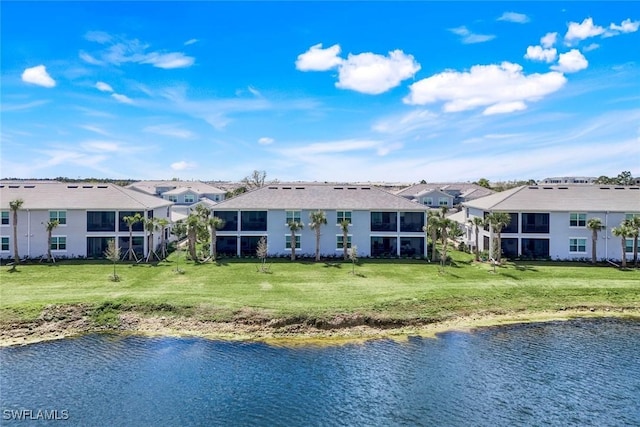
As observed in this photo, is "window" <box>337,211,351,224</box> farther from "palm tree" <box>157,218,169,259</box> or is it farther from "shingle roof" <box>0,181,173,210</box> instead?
"shingle roof" <box>0,181,173,210</box>

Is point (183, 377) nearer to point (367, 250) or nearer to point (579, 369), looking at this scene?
point (579, 369)

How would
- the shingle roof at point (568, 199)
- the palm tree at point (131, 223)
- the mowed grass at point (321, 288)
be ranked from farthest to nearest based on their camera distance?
the shingle roof at point (568, 199), the palm tree at point (131, 223), the mowed grass at point (321, 288)

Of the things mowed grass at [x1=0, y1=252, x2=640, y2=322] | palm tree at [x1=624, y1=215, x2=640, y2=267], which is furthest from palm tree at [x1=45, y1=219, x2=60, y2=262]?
palm tree at [x1=624, y1=215, x2=640, y2=267]

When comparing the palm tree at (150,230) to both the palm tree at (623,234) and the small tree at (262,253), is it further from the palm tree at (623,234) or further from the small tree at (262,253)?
the palm tree at (623,234)

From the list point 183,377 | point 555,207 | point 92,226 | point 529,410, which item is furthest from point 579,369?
point 92,226

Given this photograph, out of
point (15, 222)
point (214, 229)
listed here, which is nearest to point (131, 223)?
point (214, 229)

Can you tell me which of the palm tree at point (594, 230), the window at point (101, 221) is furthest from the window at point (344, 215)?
the palm tree at point (594, 230)
